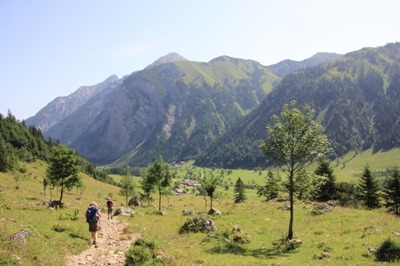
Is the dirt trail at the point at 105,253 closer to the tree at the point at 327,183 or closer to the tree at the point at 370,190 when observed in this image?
the tree at the point at 327,183

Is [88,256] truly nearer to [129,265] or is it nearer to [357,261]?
[129,265]

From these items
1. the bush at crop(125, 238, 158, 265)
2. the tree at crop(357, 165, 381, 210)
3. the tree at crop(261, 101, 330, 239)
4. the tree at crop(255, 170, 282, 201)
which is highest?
the tree at crop(261, 101, 330, 239)

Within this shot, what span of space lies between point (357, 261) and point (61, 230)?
24.4 metres

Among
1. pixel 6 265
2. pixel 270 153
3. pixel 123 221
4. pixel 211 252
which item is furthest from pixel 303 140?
pixel 6 265

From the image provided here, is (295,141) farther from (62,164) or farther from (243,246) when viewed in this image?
(62,164)

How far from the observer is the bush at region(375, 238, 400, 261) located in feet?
66.1

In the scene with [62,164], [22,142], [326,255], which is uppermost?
[22,142]

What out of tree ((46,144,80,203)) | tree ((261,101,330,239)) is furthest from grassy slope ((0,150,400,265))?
tree ((46,144,80,203))

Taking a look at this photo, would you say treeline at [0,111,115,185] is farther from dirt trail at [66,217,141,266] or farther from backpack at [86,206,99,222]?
backpack at [86,206,99,222]

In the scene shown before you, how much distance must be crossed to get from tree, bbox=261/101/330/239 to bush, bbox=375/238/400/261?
9.30m

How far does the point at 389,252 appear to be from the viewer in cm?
2048

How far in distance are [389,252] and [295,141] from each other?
44.0 ft

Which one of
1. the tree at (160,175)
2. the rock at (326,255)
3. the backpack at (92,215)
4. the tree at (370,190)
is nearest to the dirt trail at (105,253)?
the backpack at (92,215)

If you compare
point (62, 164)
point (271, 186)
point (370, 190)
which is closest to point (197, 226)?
point (271, 186)
